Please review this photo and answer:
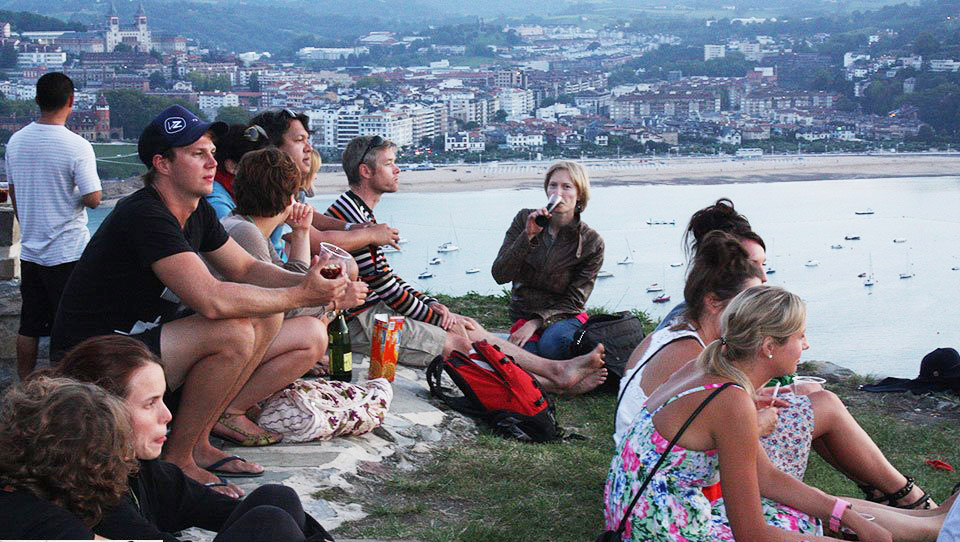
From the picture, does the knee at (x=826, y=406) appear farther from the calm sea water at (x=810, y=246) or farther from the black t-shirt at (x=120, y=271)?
the calm sea water at (x=810, y=246)

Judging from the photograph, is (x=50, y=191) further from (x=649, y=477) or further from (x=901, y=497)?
(x=901, y=497)

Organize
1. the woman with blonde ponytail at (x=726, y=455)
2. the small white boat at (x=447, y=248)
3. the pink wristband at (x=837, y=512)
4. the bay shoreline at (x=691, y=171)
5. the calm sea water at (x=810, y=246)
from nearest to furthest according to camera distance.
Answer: the woman with blonde ponytail at (x=726, y=455) < the pink wristband at (x=837, y=512) < the calm sea water at (x=810, y=246) < the small white boat at (x=447, y=248) < the bay shoreline at (x=691, y=171)

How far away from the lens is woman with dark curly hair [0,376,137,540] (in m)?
1.53

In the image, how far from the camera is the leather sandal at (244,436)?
3064mm

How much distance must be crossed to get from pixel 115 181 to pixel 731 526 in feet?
35.0

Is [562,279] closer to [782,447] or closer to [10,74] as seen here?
[782,447]

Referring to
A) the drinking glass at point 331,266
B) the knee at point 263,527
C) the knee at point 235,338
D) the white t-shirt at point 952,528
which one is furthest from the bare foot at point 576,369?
the knee at point 263,527

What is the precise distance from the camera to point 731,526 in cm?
214

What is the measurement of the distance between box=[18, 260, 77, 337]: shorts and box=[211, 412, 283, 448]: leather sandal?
955mm

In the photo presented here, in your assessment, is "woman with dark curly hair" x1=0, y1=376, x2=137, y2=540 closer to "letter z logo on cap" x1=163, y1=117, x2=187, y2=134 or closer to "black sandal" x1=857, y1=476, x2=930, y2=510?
"letter z logo on cap" x1=163, y1=117, x2=187, y2=134

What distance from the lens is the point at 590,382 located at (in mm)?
4277

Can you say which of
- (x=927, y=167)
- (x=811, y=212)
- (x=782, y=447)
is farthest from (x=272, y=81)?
(x=782, y=447)

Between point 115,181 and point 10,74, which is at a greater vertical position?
point 10,74

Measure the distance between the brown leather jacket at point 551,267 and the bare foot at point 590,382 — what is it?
0.37m
